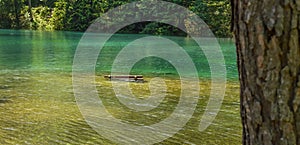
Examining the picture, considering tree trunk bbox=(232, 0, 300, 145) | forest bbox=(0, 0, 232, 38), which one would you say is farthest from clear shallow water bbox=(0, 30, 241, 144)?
A: forest bbox=(0, 0, 232, 38)

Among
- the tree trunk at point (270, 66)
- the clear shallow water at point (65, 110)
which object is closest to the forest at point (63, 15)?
the clear shallow water at point (65, 110)

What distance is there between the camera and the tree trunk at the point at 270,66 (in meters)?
1.57

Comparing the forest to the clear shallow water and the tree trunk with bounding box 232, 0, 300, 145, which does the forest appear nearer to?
the clear shallow water

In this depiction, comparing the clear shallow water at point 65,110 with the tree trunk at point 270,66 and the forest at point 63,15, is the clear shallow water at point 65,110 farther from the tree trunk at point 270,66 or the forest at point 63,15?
the forest at point 63,15

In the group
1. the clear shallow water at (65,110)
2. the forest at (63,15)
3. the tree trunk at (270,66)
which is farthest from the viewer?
the forest at (63,15)

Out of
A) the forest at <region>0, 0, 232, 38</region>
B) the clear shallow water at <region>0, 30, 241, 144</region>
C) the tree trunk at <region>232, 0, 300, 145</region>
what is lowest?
the forest at <region>0, 0, 232, 38</region>

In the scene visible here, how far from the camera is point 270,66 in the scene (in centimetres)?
162

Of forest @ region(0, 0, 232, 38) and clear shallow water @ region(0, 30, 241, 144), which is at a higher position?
clear shallow water @ region(0, 30, 241, 144)

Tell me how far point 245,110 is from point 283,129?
18cm

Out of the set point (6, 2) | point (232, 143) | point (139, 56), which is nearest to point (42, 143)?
point (232, 143)

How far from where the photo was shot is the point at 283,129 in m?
1.64

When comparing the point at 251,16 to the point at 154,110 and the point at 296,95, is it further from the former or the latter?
the point at 154,110

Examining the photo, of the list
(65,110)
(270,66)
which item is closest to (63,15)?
(65,110)

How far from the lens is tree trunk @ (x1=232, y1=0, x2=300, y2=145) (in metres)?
1.57
